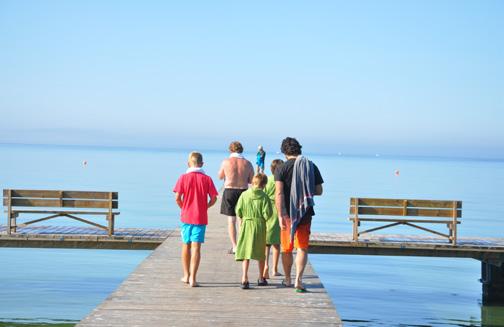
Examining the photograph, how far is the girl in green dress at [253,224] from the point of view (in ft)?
29.0

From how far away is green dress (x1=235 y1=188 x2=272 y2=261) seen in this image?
8.86 meters

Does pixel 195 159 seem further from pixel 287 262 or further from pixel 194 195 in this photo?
pixel 287 262

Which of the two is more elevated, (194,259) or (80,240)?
(194,259)

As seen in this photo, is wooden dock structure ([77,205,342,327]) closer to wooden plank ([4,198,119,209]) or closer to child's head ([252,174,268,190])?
child's head ([252,174,268,190])

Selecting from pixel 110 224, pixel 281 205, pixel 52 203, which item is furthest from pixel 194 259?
pixel 52 203

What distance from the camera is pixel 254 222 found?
29.1ft

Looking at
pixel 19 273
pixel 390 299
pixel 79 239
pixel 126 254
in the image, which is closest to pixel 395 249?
pixel 390 299

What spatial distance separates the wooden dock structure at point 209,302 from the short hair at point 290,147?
67.0 inches

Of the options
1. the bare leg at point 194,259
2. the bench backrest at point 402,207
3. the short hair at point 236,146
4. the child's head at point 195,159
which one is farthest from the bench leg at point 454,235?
the child's head at point 195,159

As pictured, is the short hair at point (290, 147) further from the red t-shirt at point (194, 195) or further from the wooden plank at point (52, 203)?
the wooden plank at point (52, 203)

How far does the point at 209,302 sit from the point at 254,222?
1257 mm

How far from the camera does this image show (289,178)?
8.64 m

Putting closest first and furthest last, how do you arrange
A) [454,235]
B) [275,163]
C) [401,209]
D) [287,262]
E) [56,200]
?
[287,262] → [275,163] → [56,200] → [454,235] → [401,209]

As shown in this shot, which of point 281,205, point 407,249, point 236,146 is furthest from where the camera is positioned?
point 407,249
